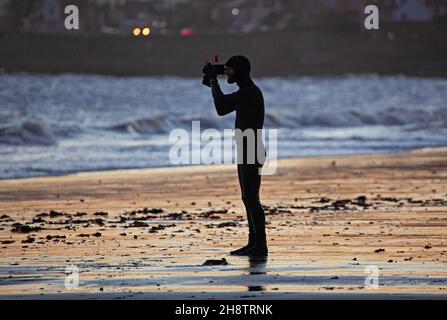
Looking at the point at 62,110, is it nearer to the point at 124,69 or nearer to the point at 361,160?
the point at 361,160

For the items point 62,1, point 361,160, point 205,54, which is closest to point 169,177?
point 361,160

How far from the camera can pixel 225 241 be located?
1316 centimetres

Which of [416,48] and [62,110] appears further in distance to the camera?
[416,48]

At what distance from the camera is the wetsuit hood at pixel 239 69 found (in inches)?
480

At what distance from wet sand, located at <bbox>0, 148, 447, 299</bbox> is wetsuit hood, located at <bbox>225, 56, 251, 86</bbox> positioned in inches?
63.1

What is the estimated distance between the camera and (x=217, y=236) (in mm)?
13578

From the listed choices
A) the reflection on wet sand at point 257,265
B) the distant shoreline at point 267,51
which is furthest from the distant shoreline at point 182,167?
the distant shoreline at point 267,51

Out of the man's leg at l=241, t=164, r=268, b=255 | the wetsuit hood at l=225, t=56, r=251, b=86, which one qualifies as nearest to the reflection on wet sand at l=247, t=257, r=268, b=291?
the man's leg at l=241, t=164, r=268, b=255

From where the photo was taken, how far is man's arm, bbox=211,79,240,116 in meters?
12.1

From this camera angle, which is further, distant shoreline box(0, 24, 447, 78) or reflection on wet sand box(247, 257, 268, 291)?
distant shoreline box(0, 24, 447, 78)

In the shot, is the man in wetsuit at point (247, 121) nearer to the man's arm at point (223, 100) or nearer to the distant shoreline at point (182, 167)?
the man's arm at point (223, 100)

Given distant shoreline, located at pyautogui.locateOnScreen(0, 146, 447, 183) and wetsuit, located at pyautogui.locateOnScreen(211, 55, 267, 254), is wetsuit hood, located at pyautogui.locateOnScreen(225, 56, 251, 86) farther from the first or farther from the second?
distant shoreline, located at pyautogui.locateOnScreen(0, 146, 447, 183)

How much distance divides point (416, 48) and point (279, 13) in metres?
25.7

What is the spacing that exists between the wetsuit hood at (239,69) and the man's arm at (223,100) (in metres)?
0.13
